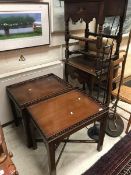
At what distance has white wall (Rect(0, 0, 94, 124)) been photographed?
1.78 meters

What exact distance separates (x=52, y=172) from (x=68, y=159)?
34 cm

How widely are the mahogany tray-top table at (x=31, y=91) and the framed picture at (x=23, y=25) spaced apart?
0.40m

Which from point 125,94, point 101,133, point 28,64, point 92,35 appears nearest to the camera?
point 101,133

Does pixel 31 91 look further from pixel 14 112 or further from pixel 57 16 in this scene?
pixel 57 16

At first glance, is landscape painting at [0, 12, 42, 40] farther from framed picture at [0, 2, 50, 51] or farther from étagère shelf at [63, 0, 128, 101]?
étagère shelf at [63, 0, 128, 101]

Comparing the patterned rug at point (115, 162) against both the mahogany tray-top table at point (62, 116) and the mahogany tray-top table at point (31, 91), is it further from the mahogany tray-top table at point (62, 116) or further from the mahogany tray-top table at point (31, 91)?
the mahogany tray-top table at point (31, 91)

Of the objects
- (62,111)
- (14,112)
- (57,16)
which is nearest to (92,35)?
(57,16)

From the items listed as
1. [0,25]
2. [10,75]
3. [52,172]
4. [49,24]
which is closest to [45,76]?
[10,75]

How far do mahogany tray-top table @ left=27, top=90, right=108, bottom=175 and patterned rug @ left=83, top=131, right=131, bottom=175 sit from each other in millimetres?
145

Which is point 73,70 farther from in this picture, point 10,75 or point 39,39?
point 10,75

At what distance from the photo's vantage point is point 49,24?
187cm

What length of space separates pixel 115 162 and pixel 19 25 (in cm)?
160

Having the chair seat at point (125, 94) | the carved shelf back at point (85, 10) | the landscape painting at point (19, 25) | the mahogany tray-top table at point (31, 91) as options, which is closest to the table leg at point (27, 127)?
the mahogany tray-top table at point (31, 91)

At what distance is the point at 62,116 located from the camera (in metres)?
1.34
